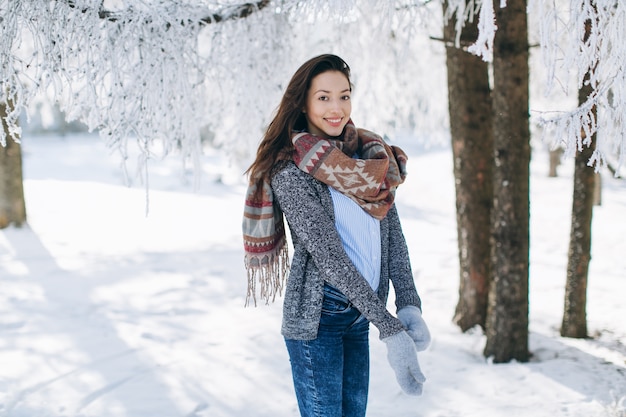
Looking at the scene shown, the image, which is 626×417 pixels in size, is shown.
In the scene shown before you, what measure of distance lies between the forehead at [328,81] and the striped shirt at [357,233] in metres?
0.38

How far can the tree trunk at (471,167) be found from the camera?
14.3 feet

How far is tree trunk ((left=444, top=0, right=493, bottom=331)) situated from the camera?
4359mm

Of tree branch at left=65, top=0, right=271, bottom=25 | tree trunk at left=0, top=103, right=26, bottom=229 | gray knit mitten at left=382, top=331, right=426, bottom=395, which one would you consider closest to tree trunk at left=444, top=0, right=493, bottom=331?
tree branch at left=65, top=0, right=271, bottom=25

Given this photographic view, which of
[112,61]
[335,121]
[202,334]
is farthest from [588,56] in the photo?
[202,334]

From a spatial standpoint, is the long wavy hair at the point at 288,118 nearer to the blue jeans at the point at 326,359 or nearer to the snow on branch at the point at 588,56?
the blue jeans at the point at 326,359

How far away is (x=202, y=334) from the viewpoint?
452 cm

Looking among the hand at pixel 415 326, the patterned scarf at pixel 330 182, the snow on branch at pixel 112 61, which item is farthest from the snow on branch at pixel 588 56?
the snow on branch at pixel 112 61

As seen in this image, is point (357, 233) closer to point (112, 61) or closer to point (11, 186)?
point (112, 61)

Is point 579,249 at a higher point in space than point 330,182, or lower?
lower

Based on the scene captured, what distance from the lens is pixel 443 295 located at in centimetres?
557

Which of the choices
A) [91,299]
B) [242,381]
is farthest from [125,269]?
[242,381]

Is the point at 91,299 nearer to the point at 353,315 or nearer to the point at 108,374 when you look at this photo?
the point at 108,374

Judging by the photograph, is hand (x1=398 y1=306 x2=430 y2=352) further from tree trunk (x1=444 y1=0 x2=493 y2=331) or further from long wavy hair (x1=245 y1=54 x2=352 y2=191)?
tree trunk (x1=444 y1=0 x2=493 y2=331)

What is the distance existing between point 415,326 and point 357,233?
1.32 ft
